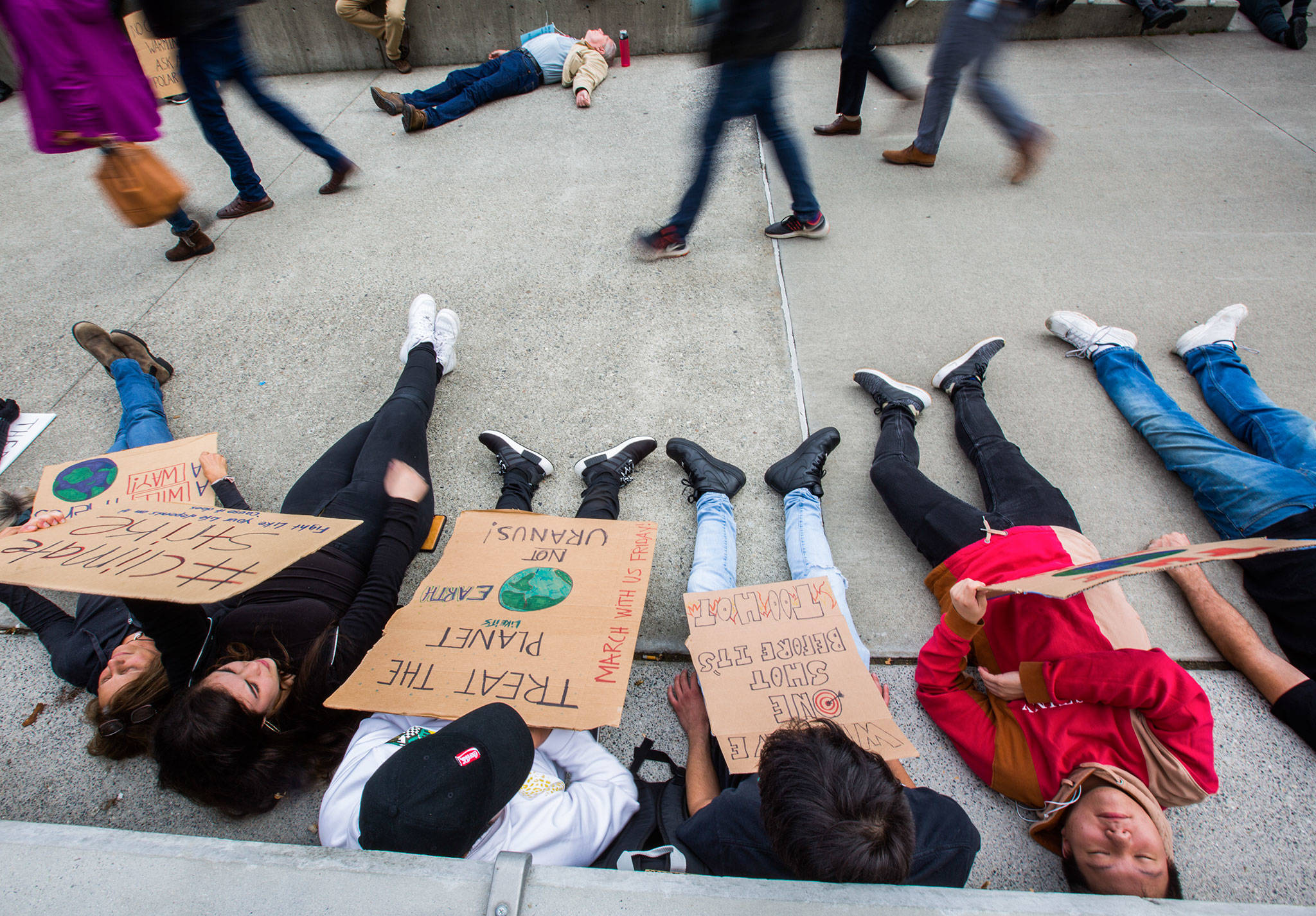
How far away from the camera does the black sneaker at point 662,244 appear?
318 centimetres

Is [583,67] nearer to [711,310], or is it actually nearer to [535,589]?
[711,310]

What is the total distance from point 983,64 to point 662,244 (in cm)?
173

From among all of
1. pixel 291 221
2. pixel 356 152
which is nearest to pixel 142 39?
pixel 356 152

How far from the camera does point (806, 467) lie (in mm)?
2201

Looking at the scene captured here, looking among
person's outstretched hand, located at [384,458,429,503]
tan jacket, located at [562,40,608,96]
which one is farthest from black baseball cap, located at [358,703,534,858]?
tan jacket, located at [562,40,608,96]

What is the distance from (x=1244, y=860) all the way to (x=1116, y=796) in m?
0.47

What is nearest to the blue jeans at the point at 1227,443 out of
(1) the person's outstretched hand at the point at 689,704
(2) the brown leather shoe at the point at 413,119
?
(1) the person's outstretched hand at the point at 689,704

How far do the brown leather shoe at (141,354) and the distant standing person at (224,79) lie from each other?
127 centimetres

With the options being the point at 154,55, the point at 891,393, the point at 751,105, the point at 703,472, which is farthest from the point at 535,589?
the point at 154,55

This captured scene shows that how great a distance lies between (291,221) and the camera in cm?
368

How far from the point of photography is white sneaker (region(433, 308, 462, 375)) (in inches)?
105

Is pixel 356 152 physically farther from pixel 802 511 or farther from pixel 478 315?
pixel 802 511

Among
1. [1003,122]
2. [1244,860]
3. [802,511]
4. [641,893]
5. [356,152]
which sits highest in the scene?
[1003,122]

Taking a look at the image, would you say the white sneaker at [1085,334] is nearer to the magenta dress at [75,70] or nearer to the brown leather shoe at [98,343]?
the magenta dress at [75,70]
